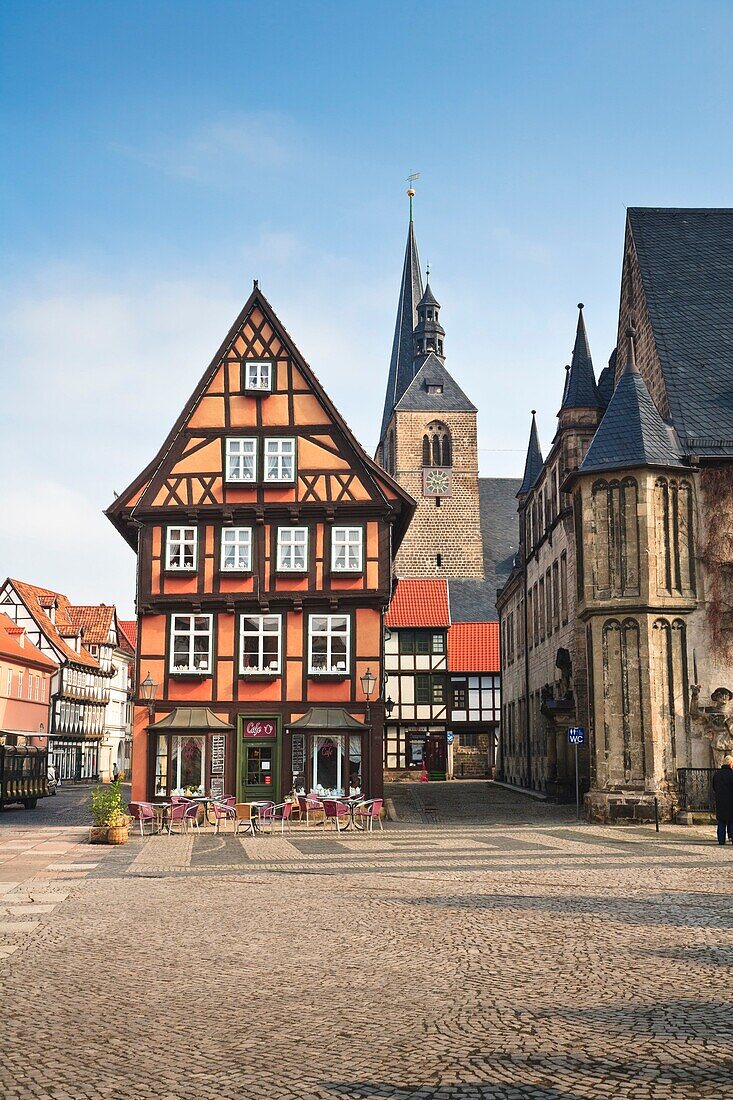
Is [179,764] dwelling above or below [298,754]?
below

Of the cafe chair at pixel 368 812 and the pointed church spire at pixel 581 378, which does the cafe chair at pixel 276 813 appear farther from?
the pointed church spire at pixel 581 378

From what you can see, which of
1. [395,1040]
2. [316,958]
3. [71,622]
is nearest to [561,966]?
[316,958]

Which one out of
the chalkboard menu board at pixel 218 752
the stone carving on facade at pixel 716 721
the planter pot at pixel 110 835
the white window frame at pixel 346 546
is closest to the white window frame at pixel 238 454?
the white window frame at pixel 346 546

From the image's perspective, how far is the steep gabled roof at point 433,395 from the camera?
9031cm

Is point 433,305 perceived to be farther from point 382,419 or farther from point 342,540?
point 342,540

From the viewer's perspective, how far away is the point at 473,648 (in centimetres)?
6262

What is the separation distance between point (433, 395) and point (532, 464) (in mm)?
42216

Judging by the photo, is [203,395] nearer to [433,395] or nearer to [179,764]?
[179,764]

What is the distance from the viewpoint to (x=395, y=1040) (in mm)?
6680

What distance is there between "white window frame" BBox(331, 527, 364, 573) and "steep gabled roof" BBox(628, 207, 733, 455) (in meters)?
8.25

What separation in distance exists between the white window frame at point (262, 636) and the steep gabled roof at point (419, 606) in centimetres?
2853

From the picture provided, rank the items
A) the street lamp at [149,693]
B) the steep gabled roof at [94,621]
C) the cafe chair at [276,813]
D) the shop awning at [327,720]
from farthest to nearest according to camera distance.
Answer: the steep gabled roof at [94,621]
the street lamp at [149,693]
the shop awning at [327,720]
the cafe chair at [276,813]

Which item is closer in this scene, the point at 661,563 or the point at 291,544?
the point at 661,563

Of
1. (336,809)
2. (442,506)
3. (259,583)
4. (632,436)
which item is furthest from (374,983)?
(442,506)
